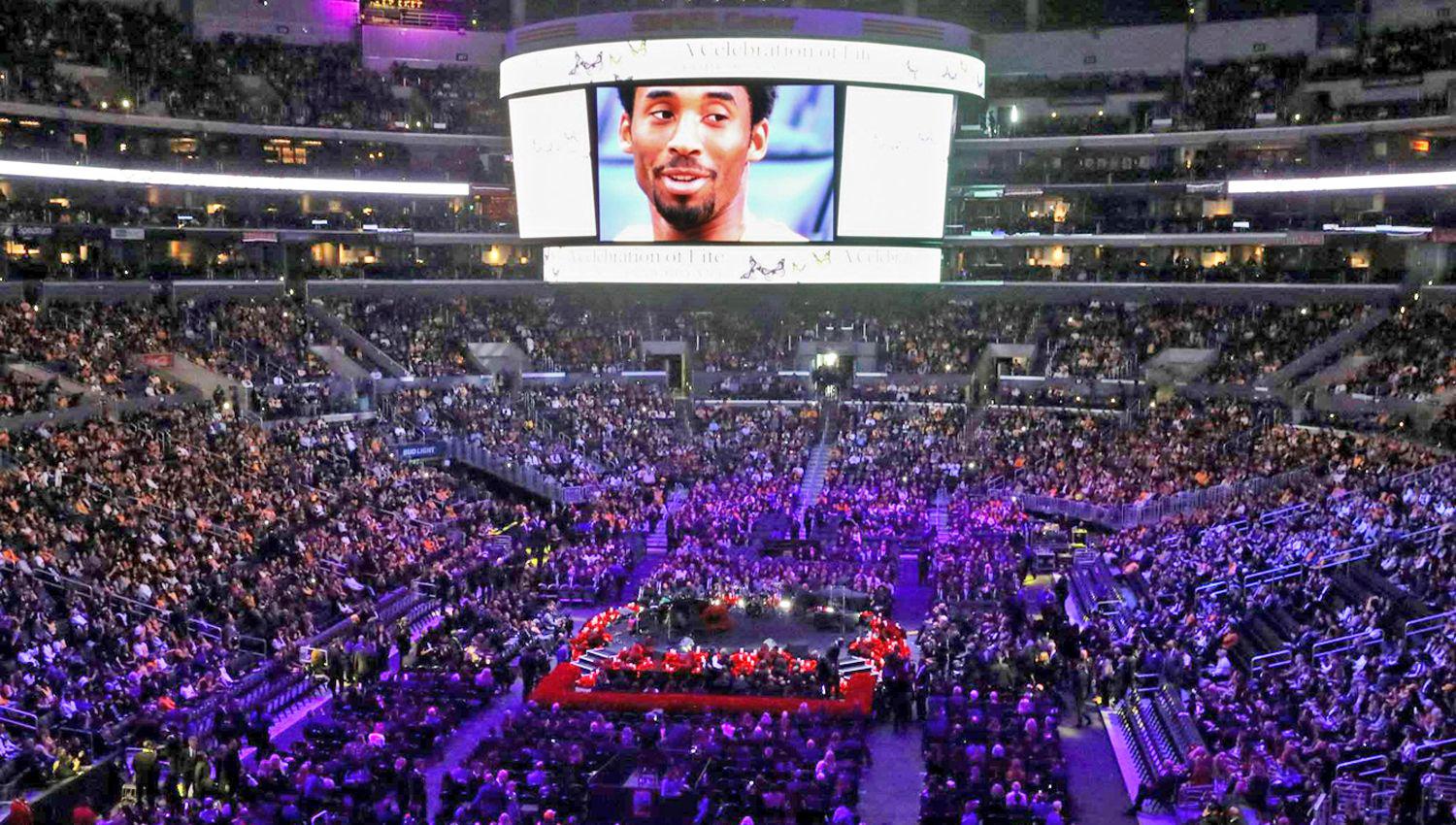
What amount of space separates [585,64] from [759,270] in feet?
27.4

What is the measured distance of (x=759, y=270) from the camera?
143 ft

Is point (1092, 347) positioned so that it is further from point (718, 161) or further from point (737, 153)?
point (718, 161)

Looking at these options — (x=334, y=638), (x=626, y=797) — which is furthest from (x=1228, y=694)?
(x=334, y=638)

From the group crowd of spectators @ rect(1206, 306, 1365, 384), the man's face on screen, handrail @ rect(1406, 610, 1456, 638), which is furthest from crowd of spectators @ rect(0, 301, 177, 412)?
crowd of spectators @ rect(1206, 306, 1365, 384)

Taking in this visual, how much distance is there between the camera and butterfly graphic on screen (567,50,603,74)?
134 ft

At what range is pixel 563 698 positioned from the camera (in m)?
24.2

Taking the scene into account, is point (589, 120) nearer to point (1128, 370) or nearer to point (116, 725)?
point (1128, 370)

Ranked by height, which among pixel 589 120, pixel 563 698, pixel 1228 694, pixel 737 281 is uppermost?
pixel 589 120

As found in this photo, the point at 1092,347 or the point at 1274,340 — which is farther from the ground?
the point at 1274,340

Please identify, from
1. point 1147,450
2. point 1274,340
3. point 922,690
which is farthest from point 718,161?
point 922,690

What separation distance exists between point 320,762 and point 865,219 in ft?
92.1

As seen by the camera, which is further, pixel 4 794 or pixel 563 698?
pixel 563 698

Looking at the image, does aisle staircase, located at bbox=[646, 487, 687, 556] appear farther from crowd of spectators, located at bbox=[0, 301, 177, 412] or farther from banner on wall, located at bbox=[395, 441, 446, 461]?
crowd of spectators, located at bbox=[0, 301, 177, 412]

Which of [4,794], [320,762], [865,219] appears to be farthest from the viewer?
[865,219]
